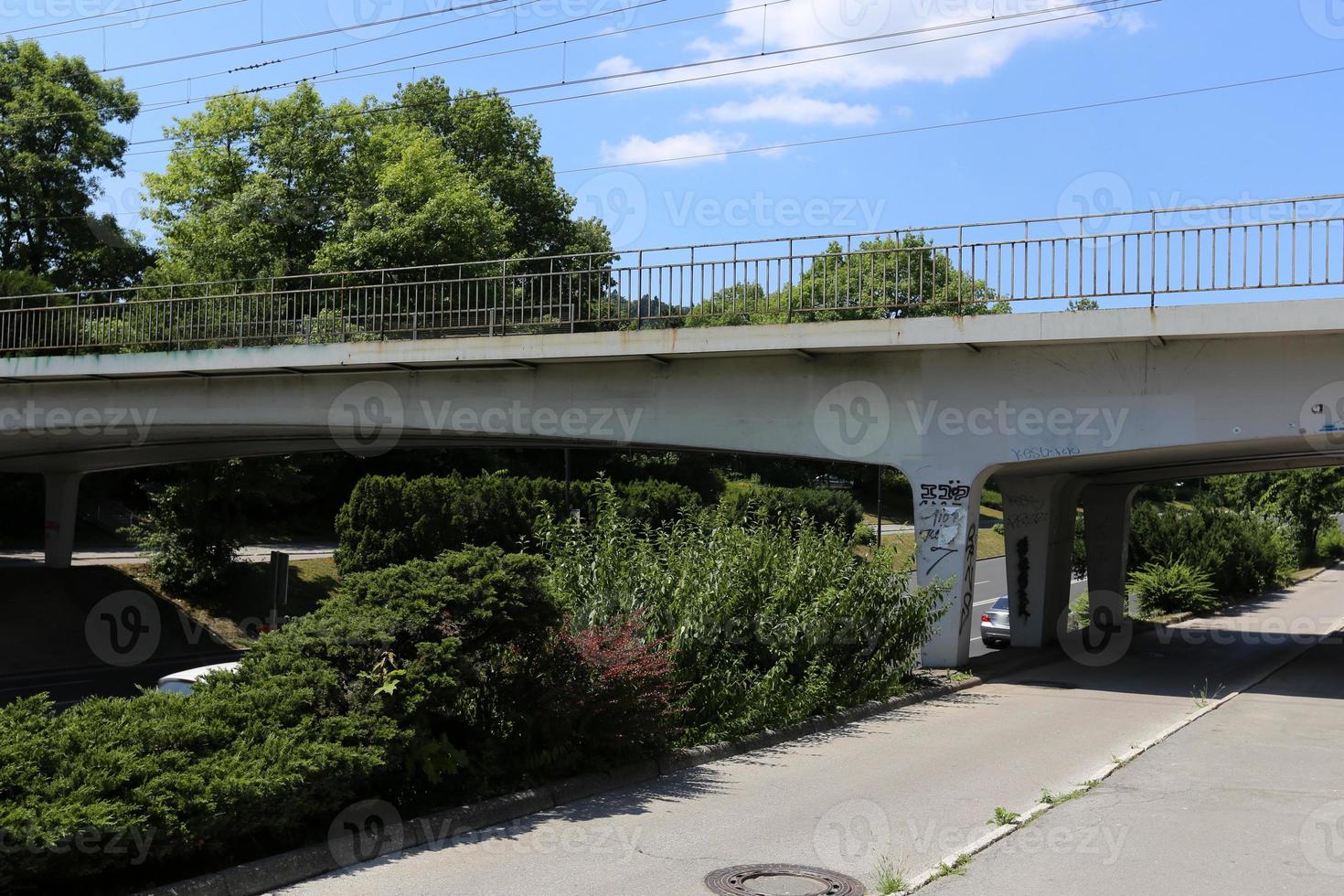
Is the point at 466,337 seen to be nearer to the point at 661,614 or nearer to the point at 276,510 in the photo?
the point at 661,614

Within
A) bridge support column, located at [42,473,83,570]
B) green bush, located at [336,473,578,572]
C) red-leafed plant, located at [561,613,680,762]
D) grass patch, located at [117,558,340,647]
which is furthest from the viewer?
bridge support column, located at [42,473,83,570]

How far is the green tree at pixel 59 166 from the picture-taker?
155ft

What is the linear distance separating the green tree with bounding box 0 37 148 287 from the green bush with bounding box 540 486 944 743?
1675 inches

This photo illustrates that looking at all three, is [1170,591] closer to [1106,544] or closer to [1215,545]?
[1215,545]

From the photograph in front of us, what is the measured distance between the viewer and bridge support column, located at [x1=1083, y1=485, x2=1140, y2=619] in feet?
85.5

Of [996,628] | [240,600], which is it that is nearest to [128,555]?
[240,600]

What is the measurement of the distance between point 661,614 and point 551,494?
24.8m

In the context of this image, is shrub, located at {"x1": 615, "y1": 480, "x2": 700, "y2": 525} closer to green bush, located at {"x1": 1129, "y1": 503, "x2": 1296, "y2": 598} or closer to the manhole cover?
green bush, located at {"x1": 1129, "y1": 503, "x2": 1296, "y2": 598}

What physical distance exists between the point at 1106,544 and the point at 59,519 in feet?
90.5

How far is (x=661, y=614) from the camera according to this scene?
12.0 meters

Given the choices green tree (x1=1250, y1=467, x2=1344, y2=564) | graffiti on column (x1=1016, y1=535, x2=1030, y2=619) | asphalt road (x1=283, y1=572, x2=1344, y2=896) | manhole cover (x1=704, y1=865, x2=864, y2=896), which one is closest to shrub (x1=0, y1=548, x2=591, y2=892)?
asphalt road (x1=283, y1=572, x2=1344, y2=896)

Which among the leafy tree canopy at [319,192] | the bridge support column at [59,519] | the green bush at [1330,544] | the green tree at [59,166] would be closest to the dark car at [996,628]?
the leafy tree canopy at [319,192]

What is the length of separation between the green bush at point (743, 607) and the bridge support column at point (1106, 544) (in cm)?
1274

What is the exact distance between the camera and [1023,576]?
23.5m
